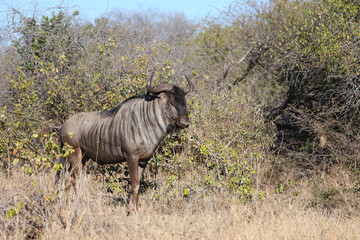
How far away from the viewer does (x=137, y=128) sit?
604 cm

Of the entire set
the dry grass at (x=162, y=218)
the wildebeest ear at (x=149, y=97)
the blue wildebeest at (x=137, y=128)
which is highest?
the wildebeest ear at (x=149, y=97)

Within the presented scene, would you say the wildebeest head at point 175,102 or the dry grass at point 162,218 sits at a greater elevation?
the wildebeest head at point 175,102

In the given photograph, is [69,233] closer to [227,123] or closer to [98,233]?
[98,233]

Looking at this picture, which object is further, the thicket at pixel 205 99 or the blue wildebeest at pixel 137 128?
the thicket at pixel 205 99

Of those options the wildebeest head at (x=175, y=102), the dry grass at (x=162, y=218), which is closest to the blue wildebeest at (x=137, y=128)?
the wildebeest head at (x=175, y=102)

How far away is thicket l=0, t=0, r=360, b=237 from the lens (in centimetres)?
737

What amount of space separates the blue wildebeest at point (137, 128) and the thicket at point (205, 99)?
25.8 inches

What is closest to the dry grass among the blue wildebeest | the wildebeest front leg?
the wildebeest front leg

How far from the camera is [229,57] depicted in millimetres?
12719

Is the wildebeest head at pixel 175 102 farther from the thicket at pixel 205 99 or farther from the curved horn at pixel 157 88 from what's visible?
the thicket at pixel 205 99

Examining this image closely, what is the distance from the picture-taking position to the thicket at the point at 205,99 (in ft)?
24.2

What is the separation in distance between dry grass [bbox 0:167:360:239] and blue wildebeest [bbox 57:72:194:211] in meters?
0.59

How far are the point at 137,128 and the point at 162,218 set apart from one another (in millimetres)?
1333

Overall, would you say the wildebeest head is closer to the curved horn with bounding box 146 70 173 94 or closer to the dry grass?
the curved horn with bounding box 146 70 173 94
